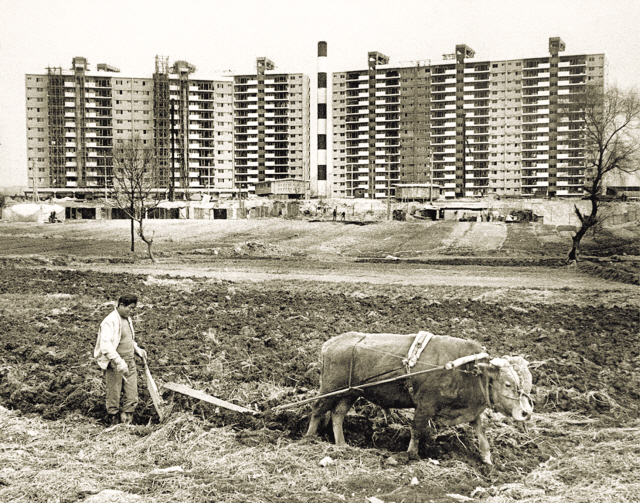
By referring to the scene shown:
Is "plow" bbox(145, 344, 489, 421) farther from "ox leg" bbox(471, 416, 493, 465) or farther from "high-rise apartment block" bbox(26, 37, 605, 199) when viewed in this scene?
"high-rise apartment block" bbox(26, 37, 605, 199)

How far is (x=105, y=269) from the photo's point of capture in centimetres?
3309

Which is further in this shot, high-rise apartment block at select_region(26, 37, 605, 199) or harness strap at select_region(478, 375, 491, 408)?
high-rise apartment block at select_region(26, 37, 605, 199)

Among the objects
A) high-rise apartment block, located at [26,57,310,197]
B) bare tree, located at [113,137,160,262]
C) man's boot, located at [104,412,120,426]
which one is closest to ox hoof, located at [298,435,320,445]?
man's boot, located at [104,412,120,426]

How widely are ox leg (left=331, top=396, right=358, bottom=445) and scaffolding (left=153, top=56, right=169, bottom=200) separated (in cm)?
12564

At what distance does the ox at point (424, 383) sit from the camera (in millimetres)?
7910

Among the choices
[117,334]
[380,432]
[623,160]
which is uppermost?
[623,160]

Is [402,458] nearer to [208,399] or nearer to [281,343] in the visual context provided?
[208,399]

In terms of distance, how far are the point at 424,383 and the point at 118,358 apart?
4.54 meters

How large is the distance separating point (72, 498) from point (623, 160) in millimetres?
41587

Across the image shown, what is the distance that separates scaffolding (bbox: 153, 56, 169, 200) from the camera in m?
131

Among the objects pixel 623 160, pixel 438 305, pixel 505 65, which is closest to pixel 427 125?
pixel 505 65

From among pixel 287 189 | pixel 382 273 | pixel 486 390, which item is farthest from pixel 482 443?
pixel 287 189

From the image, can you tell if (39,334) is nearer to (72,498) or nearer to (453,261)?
(72,498)

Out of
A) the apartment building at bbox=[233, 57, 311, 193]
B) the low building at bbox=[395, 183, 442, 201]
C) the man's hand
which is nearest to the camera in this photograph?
the man's hand
